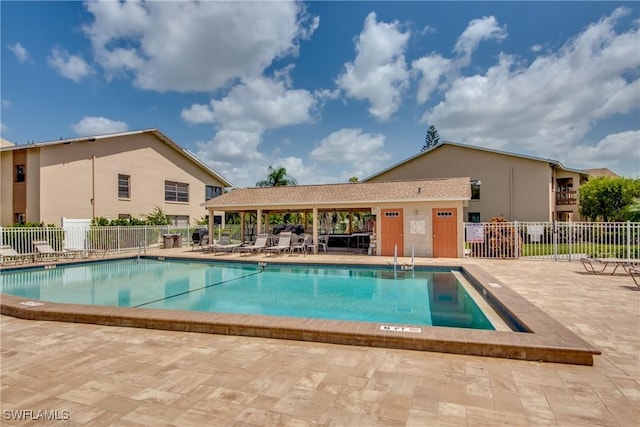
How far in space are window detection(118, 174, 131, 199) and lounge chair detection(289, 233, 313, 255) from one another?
1463 cm

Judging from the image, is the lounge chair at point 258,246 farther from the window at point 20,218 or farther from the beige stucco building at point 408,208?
the window at point 20,218

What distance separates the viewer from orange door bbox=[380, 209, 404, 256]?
57.3 ft

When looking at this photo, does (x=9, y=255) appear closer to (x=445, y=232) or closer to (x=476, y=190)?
(x=445, y=232)

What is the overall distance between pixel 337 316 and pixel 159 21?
38.8ft

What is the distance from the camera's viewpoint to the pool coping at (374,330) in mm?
4660

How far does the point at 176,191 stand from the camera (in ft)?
99.6

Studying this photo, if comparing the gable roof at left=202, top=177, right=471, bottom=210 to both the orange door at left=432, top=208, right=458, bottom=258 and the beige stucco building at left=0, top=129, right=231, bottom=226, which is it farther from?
the beige stucco building at left=0, top=129, right=231, bottom=226

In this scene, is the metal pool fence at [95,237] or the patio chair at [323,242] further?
the patio chair at [323,242]

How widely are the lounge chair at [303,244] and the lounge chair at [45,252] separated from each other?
37.7 feet

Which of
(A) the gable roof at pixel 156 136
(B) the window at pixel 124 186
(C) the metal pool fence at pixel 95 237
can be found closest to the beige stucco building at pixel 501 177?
→ (A) the gable roof at pixel 156 136

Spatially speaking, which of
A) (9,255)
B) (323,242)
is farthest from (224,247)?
(9,255)

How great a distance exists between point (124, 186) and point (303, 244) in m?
15.9

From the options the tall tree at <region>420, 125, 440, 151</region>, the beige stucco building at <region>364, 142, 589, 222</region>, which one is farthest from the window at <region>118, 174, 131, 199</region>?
the tall tree at <region>420, 125, 440, 151</region>

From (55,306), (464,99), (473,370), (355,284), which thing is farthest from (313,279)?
(464,99)
